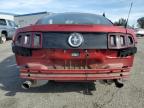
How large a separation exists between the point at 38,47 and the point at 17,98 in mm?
1004

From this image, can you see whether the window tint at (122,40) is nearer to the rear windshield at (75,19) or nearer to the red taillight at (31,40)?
the rear windshield at (75,19)

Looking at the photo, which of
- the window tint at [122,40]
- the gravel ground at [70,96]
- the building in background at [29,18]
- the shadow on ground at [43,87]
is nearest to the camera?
the gravel ground at [70,96]

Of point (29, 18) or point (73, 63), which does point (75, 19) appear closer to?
point (73, 63)

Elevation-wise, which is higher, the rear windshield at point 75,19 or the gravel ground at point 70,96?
the rear windshield at point 75,19

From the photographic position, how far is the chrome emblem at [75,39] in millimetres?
4762

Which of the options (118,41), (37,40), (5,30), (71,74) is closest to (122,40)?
(118,41)

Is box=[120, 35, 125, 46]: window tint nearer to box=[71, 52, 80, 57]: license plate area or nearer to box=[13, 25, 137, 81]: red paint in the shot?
box=[13, 25, 137, 81]: red paint

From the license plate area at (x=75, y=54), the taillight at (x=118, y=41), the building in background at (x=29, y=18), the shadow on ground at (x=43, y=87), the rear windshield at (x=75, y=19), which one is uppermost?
the building in background at (x=29, y=18)

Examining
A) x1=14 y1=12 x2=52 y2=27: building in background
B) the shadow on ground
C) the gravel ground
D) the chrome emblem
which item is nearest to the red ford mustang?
the chrome emblem

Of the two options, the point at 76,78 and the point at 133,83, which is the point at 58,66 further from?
the point at 133,83

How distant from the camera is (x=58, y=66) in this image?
16.2ft

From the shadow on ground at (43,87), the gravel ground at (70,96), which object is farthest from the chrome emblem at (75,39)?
the shadow on ground at (43,87)

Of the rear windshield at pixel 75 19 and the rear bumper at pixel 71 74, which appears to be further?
the rear windshield at pixel 75 19

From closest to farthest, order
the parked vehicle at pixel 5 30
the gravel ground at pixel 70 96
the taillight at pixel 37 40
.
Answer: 1. the gravel ground at pixel 70 96
2. the taillight at pixel 37 40
3. the parked vehicle at pixel 5 30
